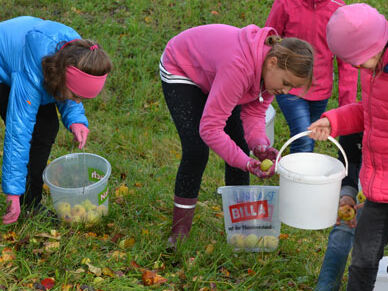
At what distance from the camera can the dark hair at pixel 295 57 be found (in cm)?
231

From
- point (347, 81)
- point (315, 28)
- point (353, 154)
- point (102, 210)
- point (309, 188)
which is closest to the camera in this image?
point (309, 188)

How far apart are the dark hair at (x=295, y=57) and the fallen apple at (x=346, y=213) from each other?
2.04ft

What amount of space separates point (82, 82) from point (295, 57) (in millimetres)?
1022

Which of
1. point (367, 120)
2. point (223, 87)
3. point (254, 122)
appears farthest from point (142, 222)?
point (367, 120)

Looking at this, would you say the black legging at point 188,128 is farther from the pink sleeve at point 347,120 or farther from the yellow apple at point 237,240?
the pink sleeve at point 347,120

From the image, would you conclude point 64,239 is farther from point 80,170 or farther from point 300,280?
point 300,280

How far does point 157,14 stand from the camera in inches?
261

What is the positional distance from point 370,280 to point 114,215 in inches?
61.6

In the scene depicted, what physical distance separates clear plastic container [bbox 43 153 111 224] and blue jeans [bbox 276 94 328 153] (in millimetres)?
1345

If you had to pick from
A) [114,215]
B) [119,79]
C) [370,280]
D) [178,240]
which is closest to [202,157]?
[178,240]

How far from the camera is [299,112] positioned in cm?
351

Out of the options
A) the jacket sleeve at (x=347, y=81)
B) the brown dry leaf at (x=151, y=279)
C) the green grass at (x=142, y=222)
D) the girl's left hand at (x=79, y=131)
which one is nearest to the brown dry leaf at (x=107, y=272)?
the green grass at (x=142, y=222)

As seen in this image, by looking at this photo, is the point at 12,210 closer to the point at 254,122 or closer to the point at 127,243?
the point at 127,243

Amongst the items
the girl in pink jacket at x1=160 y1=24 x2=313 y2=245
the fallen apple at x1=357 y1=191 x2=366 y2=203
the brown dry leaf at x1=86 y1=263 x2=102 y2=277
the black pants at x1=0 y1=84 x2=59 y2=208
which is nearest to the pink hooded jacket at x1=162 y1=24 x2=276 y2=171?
the girl in pink jacket at x1=160 y1=24 x2=313 y2=245
